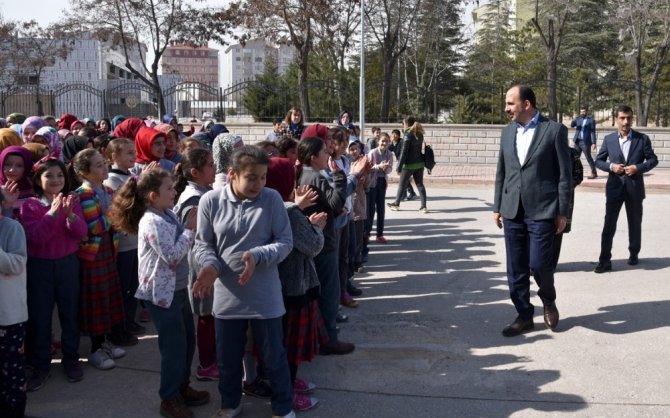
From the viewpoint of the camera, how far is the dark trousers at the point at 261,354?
3947 mm

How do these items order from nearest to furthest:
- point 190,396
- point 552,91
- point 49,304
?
1. point 190,396
2. point 49,304
3. point 552,91

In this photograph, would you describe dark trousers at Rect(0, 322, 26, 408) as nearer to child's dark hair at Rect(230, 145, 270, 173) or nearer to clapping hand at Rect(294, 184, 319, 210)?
child's dark hair at Rect(230, 145, 270, 173)

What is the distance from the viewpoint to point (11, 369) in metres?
4.03

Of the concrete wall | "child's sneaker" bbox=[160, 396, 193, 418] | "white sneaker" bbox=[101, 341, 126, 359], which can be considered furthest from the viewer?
the concrete wall

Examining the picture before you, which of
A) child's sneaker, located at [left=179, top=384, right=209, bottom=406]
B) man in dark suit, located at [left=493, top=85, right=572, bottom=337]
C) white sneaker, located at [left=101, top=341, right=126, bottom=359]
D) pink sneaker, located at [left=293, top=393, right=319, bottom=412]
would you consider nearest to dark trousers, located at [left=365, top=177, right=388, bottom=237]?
man in dark suit, located at [left=493, top=85, right=572, bottom=337]

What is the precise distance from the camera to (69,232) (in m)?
4.61

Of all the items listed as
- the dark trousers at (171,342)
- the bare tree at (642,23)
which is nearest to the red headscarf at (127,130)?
the dark trousers at (171,342)

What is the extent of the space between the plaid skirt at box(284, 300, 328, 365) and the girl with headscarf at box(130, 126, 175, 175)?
2.40 metres

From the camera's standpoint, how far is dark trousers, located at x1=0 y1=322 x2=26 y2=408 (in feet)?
13.2

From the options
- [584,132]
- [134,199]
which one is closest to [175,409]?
[134,199]

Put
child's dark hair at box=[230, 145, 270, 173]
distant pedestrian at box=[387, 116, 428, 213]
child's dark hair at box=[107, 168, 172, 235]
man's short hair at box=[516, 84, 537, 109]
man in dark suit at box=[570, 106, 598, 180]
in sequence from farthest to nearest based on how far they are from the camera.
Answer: man in dark suit at box=[570, 106, 598, 180], distant pedestrian at box=[387, 116, 428, 213], man's short hair at box=[516, 84, 537, 109], child's dark hair at box=[107, 168, 172, 235], child's dark hair at box=[230, 145, 270, 173]

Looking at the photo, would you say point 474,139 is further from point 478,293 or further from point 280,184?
point 280,184

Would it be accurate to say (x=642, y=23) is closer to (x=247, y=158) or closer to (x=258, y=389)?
(x=258, y=389)

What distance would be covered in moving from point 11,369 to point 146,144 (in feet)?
8.65
